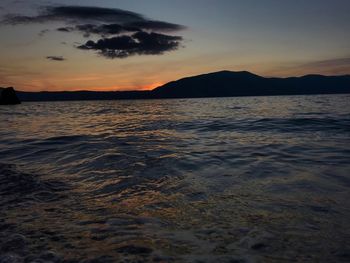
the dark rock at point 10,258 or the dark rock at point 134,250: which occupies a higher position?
the dark rock at point 10,258

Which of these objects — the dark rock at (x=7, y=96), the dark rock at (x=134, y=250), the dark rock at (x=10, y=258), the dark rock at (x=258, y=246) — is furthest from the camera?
the dark rock at (x=7, y=96)

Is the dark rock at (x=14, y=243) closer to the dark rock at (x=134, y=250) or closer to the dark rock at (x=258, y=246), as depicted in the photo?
the dark rock at (x=134, y=250)

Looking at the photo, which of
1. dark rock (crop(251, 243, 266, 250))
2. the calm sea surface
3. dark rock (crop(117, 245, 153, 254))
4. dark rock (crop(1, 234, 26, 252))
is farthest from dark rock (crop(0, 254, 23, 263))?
dark rock (crop(251, 243, 266, 250))

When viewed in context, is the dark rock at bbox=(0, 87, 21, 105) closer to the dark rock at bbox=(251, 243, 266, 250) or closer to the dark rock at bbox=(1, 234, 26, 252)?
the dark rock at bbox=(1, 234, 26, 252)

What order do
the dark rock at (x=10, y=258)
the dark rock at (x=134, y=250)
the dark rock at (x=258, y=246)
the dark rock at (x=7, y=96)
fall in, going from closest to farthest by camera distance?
the dark rock at (x=10, y=258)
the dark rock at (x=134, y=250)
the dark rock at (x=258, y=246)
the dark rock at (x=7, y=96)

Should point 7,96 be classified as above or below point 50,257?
above

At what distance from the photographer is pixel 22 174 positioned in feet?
25.3

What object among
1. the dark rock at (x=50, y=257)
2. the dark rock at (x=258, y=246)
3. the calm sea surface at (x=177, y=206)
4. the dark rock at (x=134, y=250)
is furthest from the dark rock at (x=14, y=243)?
the dark rock at (x=258, y=246)

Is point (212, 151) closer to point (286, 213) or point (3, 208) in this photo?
point (286, 213)

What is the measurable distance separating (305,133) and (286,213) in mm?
11786

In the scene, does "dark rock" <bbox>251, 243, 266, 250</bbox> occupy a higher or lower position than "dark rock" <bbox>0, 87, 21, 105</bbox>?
lower

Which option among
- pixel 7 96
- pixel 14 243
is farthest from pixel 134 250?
pixel 7 96

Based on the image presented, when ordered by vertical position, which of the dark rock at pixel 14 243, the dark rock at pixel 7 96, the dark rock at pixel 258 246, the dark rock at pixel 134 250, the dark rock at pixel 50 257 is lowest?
the dark rock at pixel 258 246

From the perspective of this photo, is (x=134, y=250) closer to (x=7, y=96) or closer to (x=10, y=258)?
(x=10, y=258)
